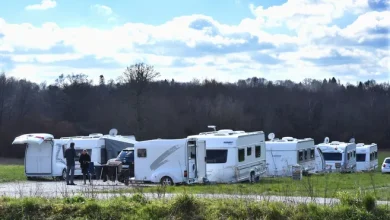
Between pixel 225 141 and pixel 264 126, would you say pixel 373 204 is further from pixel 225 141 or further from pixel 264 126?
pixel 264 126

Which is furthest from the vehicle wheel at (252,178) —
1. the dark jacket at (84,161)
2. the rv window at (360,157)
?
the rv window at (360,157)

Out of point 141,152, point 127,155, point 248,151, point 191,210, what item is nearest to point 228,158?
point 248,151

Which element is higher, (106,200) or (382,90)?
(382,90)

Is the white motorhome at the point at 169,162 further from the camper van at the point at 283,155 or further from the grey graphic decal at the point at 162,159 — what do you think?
the camper van at the point at 283,155

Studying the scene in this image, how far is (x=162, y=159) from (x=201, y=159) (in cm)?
183

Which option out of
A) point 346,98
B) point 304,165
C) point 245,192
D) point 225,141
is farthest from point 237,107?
point 245,192

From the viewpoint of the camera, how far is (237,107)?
3275 inches

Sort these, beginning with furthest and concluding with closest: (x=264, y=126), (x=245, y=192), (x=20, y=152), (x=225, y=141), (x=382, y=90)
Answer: (x=382, y=90), (x=264, y=126), (x=20, y=152), (x=225, y=141), (x=245, y=192)

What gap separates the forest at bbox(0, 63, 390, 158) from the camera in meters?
68.1

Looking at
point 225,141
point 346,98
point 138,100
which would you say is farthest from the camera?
point 346,98

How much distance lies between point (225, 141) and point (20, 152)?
1656 inches

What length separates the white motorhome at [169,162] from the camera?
25953 millimetres

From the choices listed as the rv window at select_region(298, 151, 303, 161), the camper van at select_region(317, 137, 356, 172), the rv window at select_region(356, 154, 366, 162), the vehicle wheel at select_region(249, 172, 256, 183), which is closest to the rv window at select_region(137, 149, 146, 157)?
the vehicle wheel at select_region(249, 172, 256, 183)

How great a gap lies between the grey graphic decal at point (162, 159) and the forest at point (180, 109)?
3447 centimetres
